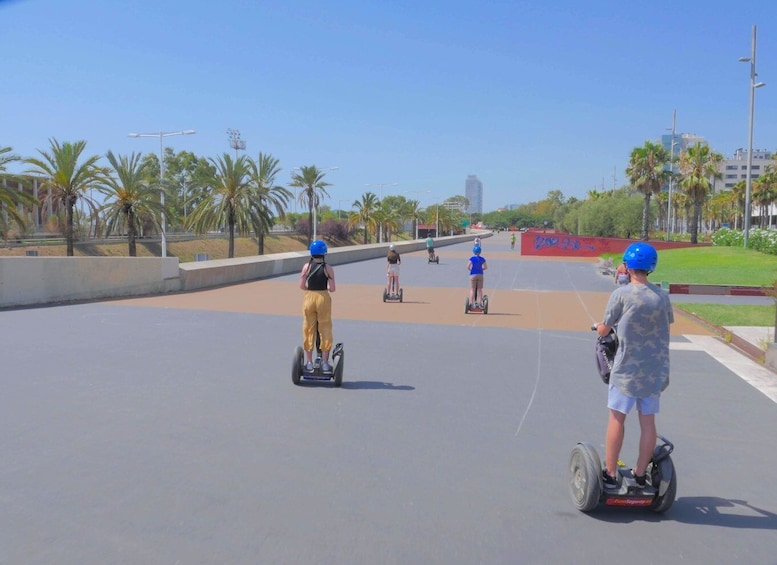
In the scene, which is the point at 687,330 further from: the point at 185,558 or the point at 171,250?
the point at 171,250

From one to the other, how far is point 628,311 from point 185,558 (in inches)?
113

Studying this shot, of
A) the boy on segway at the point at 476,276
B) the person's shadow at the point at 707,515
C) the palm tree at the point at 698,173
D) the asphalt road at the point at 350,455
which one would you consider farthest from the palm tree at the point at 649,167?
the person's shadow at the point at 707,515

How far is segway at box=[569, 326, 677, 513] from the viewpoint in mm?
4445

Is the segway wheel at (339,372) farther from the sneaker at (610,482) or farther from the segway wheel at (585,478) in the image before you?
the sneaker at (610,482)

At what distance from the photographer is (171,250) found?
61.5 meters

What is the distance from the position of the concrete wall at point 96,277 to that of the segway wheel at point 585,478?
1422cm

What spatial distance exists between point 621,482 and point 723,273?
2718 cm

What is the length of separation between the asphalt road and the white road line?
151mm

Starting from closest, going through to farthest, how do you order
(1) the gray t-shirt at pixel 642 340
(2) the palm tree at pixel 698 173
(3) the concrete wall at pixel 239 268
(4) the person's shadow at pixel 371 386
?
(1) the gray t-shirt at pixel 642 340
(4) the person's shadow at pixel 371 386
(3) the concrete wall at pixel 239 268
(2) the palm tree at pixel 698 173

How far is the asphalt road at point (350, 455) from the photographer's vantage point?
411 cm

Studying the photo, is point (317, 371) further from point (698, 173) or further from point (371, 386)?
point (698, 173)

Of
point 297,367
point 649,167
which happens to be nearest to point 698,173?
point 649,167

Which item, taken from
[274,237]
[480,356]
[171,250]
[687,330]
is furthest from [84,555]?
[274,237]

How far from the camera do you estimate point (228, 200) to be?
4647 cm
